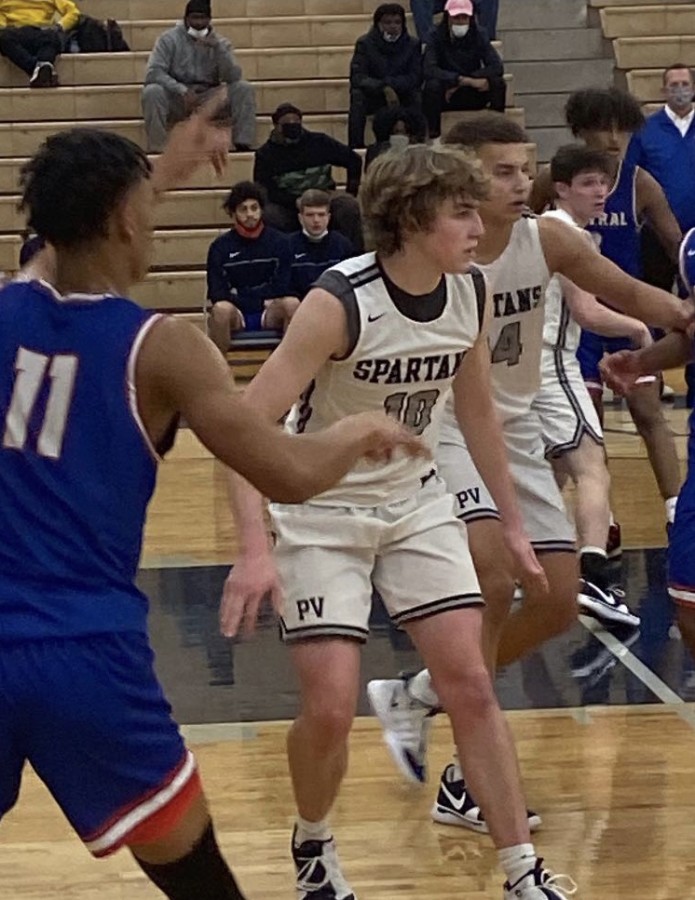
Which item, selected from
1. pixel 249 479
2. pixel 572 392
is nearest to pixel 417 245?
pixel 249 479

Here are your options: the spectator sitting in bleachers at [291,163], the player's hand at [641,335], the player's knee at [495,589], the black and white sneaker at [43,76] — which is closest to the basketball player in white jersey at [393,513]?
the player's knee at [495,589]

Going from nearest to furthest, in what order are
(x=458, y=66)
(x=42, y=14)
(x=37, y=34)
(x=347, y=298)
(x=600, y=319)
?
(x=347, y=298) → (x=600, y=319) → (x=458, y=66) → (x=37, y=34) → (x=42, y=14)

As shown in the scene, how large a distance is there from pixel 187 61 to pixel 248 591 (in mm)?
11750

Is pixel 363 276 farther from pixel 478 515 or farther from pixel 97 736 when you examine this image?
pixel 97 736

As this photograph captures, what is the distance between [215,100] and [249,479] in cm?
88

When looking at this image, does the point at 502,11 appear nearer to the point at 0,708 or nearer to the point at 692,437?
the point at 692,437

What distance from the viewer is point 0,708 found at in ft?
9.16

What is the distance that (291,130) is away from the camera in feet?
45.2

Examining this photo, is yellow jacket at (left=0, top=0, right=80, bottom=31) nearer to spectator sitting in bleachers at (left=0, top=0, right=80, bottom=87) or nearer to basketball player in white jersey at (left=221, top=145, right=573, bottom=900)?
spectator sitting in bleachers at (left=0, top=0, right=80, bottom=87)

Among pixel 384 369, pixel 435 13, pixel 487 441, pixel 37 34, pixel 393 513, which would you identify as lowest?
pixel 393 513

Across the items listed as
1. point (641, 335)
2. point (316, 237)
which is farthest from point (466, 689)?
point (316, 237)

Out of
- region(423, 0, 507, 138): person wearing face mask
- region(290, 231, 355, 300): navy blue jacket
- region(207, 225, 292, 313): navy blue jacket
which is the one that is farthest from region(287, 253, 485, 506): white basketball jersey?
region(423, 0, 507, 138): person wearing face mask

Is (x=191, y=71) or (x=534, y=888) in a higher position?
(x=191, y=71)

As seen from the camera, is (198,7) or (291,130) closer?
(291,130)
